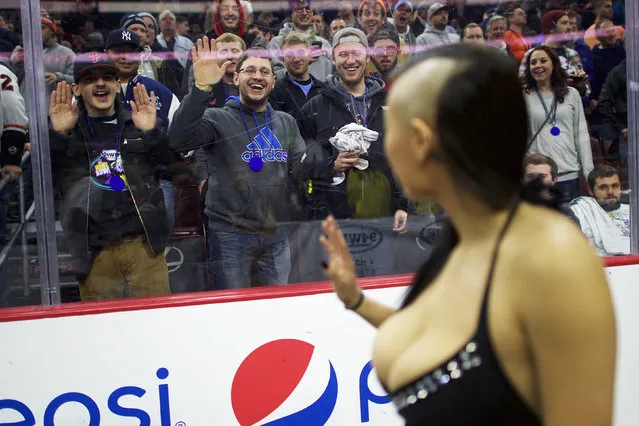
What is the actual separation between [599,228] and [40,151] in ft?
8.76

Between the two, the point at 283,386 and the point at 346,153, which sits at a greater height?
the point at 346,153

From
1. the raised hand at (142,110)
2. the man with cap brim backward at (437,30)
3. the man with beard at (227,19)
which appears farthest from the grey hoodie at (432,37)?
the raised hand at (142,110)

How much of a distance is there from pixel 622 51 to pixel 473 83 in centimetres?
309

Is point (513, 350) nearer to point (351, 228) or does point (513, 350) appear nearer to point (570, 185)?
point (351, 228)

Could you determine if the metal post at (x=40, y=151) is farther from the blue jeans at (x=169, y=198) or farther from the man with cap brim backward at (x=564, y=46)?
the man with cap brim backward at (x=564, y=46)

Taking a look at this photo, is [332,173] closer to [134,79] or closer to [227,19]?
[227,19]

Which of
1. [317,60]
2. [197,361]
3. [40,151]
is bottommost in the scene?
[197,361]

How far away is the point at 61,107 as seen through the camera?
3.48 metres

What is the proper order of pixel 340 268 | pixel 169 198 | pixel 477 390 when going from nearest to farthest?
pixel 477 390
pixel 340 268
pixel 169 198

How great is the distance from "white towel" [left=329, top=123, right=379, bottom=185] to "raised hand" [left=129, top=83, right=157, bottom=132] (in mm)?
825

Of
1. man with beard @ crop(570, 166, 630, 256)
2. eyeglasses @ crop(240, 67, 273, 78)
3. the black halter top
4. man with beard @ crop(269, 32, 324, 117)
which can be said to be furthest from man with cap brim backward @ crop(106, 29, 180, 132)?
the black halter top

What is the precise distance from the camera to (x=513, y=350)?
1266 millimetres

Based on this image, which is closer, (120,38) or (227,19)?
(120,38)

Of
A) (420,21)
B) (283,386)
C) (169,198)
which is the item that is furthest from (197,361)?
(420,21)
